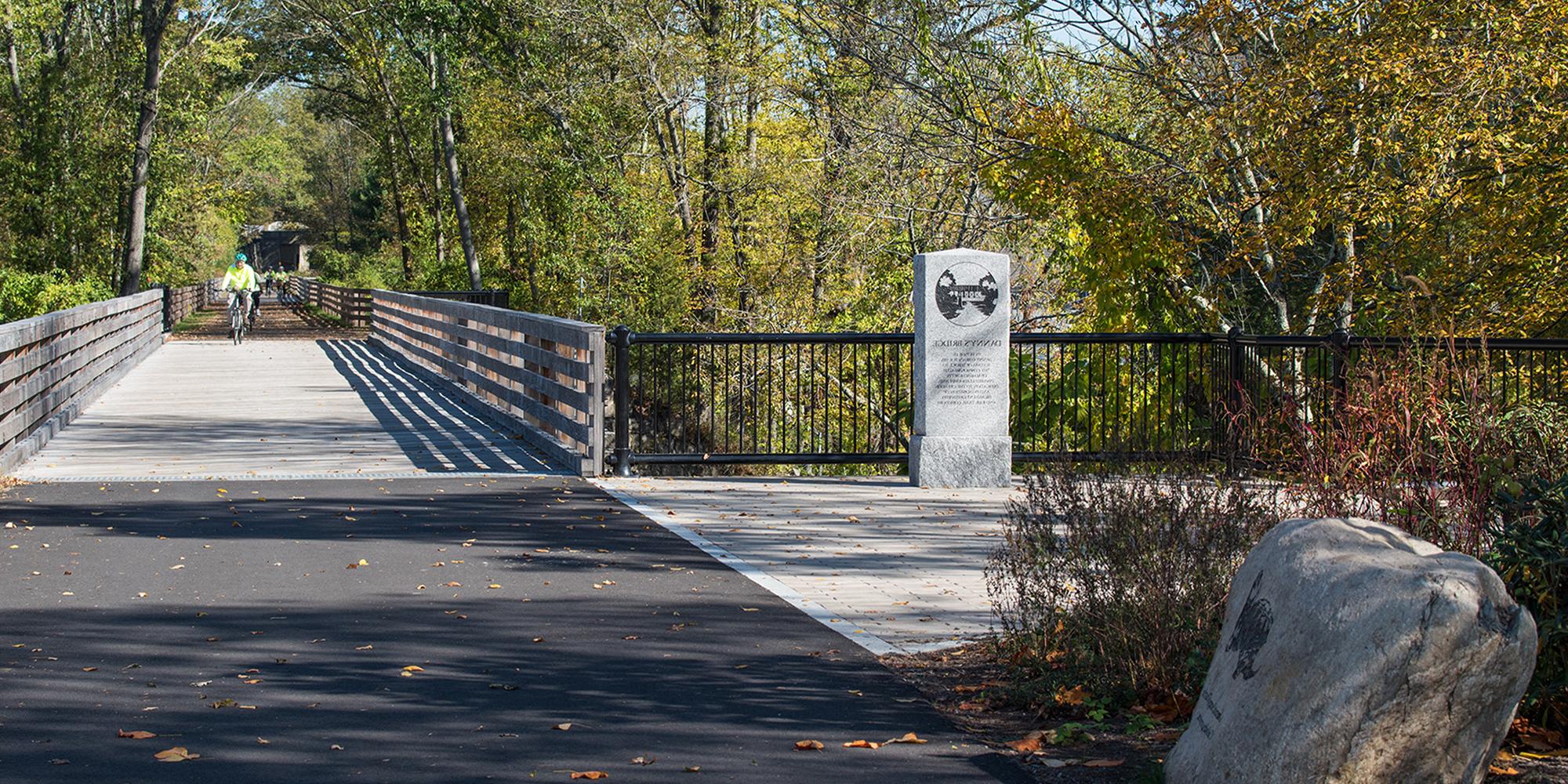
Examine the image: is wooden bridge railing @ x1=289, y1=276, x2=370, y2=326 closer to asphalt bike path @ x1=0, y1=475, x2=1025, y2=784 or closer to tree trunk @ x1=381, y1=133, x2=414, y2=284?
tree trunk @ x1=381, y1=133, x2=414, y2=284

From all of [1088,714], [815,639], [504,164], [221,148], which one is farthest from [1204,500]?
[221,148]

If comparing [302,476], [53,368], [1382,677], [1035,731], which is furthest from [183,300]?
[1382,677]

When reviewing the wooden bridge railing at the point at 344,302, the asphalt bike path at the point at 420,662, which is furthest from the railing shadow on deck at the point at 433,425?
the wooden bridge railing at the point at 344,302

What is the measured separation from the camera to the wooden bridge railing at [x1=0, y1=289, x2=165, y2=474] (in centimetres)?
1420

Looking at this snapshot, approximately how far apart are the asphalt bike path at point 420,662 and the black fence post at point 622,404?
2817 millimetres

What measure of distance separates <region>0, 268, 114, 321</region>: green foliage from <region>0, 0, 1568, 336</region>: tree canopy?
4.7 inches

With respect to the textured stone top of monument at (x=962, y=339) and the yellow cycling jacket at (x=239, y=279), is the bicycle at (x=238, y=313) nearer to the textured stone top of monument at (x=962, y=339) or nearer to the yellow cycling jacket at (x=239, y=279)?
the yellow cycling jacket at (x=239, y=279)

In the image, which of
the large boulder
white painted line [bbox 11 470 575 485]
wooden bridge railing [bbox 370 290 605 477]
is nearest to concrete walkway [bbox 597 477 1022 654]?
wooden bridge railing [bbox 370 290 605 477]

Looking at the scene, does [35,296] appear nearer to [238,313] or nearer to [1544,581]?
[238,313]

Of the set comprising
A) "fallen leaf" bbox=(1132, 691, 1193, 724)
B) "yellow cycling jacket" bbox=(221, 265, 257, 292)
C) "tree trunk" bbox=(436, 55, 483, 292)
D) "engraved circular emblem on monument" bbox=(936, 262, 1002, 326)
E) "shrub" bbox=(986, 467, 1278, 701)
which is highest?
"tree trunk" bbox=(436, 55, 483, 292)

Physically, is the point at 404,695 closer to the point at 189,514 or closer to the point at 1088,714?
the point at 1088,714

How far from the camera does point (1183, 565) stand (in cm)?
670

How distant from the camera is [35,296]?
33594 millimetres

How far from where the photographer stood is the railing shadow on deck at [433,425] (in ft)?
49.5
